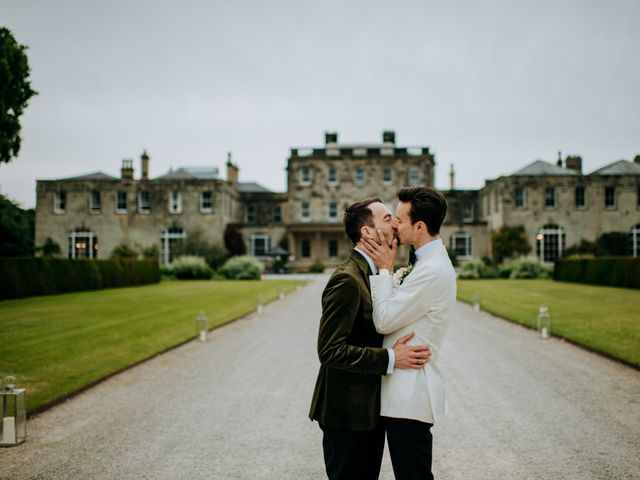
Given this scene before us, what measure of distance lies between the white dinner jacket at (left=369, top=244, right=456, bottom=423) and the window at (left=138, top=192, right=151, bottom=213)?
4263 cm

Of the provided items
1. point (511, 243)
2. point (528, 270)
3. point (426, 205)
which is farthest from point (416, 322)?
point (511, 243)

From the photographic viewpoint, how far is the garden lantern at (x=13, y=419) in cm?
514

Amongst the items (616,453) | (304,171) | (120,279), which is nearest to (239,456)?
(616,453)

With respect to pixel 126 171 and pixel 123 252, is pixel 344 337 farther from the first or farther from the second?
pixel 126 171

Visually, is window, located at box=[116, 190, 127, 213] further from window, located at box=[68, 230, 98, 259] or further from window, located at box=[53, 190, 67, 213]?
window, located at box=[53, 190, 67, 213]

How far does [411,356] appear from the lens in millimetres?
2750

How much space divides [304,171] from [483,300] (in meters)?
31.4

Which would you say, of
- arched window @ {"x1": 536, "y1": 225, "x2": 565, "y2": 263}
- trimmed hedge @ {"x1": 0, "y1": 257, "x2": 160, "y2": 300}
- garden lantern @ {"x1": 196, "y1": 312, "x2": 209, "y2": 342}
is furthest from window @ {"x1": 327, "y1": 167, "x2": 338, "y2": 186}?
garden lantern @ {"x1": 196, "y1": 312, "x2": 209, "y2": 342}

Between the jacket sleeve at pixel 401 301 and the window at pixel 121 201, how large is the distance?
142ft

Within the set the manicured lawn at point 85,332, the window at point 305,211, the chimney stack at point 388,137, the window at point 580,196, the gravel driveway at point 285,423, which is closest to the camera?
the gravel driveway at point 285,423

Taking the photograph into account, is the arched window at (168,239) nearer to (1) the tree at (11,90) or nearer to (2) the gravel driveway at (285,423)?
(1) the tree at (11,90)

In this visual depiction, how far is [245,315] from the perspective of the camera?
16156mm

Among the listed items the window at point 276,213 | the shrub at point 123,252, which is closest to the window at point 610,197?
the window at point 276,213

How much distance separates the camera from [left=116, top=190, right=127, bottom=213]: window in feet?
142
